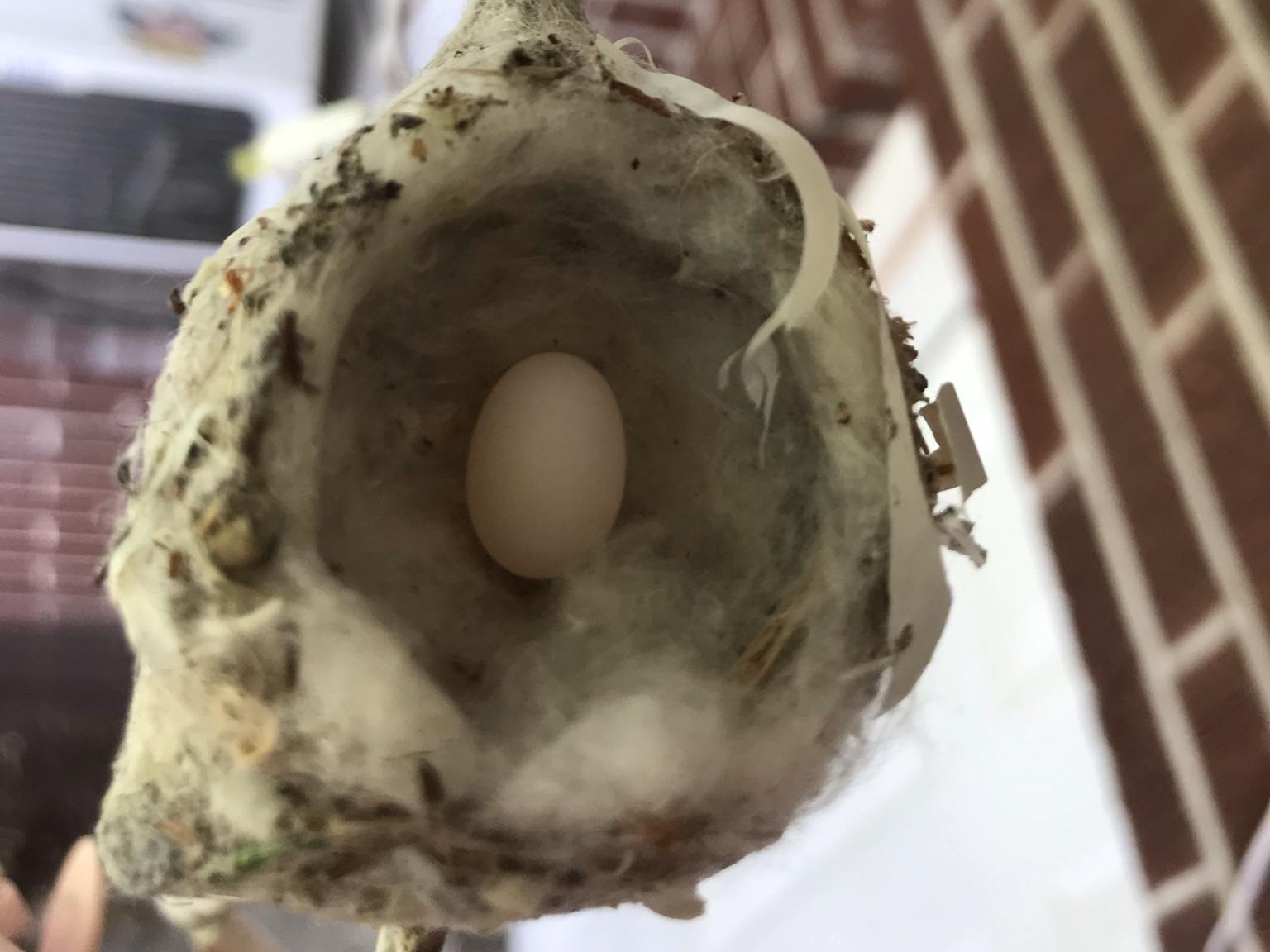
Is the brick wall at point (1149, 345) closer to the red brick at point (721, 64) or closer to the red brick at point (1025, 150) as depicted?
the red brick at point (1025, 150)

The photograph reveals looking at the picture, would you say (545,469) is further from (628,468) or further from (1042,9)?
(1042,9)

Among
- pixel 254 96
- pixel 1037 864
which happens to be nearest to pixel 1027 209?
pixel 1037 864

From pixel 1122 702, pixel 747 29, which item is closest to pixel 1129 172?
pixel 1122 702

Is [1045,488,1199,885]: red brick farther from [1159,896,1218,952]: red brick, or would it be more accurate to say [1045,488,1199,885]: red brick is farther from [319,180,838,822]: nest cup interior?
[319,180,838,822]: nest cup interior

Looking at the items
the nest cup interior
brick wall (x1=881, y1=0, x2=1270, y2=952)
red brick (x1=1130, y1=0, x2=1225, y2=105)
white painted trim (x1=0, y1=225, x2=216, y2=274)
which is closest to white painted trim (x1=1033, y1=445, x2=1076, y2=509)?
brick wall (x1=881, y1=0, x2=1270, y2=952)

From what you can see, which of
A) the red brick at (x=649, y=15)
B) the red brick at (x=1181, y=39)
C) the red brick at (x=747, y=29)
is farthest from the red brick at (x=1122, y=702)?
the red brick at (x=649, y=15)

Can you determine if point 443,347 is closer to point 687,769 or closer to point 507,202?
point 507,202

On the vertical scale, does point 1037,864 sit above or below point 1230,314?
below
